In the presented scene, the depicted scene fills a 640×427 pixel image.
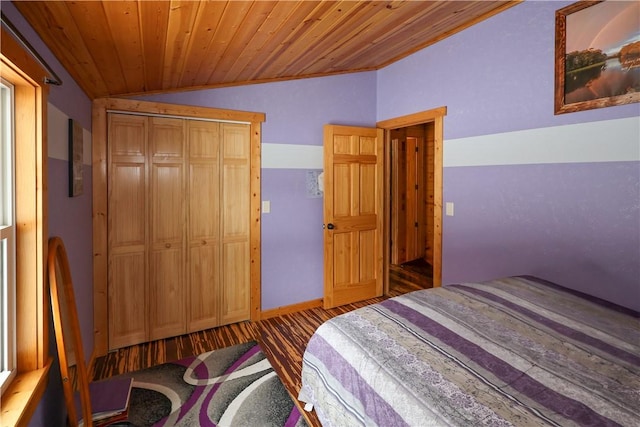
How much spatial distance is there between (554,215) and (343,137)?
6.66ft

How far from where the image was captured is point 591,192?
2.02m

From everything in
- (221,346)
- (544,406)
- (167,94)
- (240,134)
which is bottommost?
(221,346)

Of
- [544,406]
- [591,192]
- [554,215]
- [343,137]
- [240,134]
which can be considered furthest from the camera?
[343,137]

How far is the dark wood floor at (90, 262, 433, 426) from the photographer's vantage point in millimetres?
2377

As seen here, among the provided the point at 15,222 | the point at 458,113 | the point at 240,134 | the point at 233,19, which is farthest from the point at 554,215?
the point at 15,222

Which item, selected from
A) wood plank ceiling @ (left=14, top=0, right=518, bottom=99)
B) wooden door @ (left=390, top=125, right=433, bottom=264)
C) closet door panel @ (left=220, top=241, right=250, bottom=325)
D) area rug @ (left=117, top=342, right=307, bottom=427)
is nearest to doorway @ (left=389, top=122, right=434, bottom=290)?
wooden door @ (left=390, top=125, right=433, bottom=264)

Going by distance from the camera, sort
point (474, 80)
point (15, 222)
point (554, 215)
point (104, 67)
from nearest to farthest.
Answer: point (15, 222)
point (104, 67)
point (554, 215)
point (474, 80)

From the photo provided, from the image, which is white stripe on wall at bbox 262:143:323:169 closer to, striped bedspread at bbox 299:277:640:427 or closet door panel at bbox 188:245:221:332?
closet door panel at bbox 188:245:221:332

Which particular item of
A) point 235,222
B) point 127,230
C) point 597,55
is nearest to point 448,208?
point 597,55

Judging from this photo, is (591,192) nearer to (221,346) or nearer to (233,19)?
(233,19)

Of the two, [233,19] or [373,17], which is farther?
[373,17]

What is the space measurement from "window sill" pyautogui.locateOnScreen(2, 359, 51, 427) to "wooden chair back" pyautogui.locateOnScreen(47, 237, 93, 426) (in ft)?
0.31

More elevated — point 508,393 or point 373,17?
point 373,17

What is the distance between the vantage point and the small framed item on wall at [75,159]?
5.92 ft
